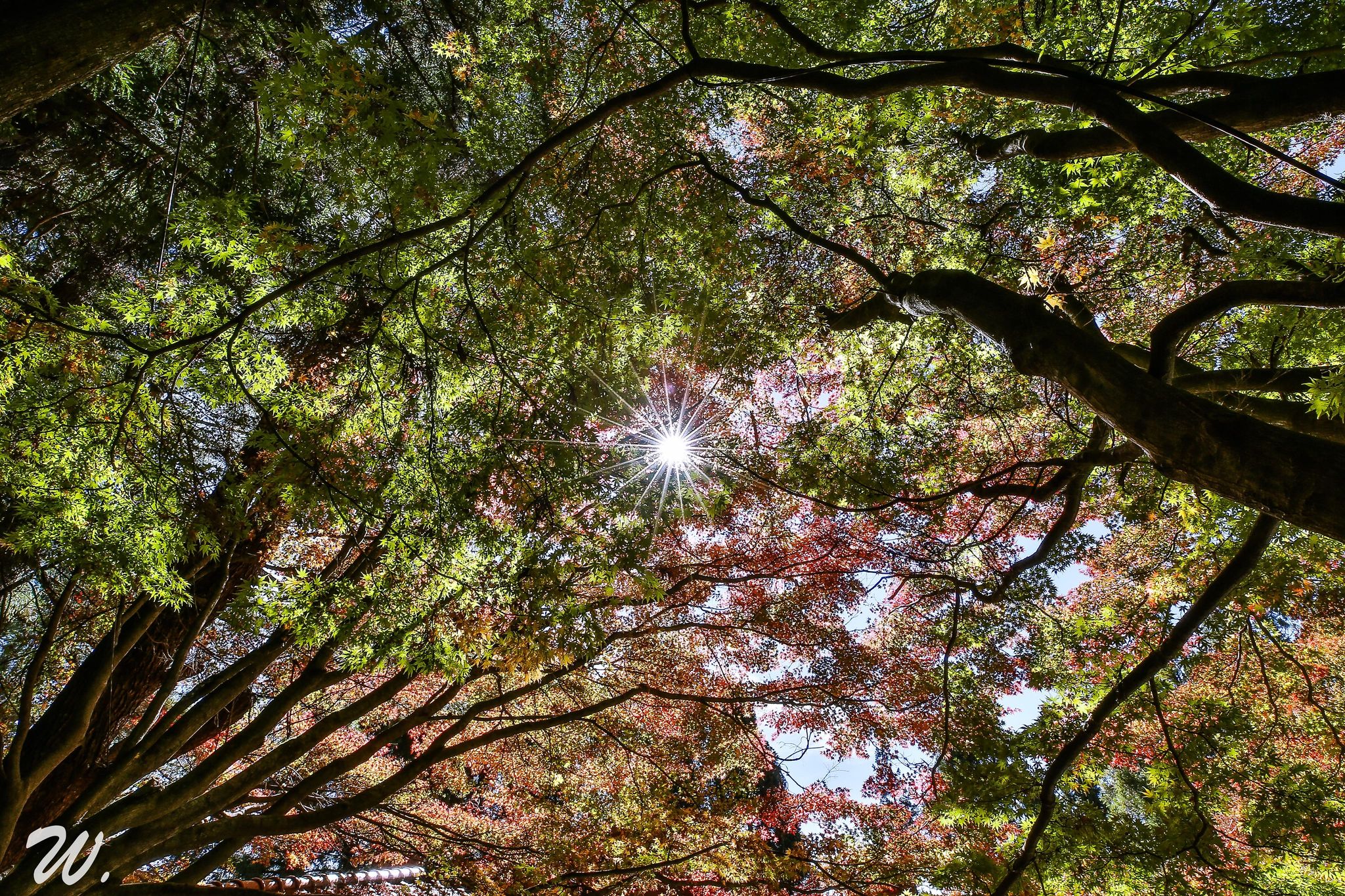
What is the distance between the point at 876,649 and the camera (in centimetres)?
725

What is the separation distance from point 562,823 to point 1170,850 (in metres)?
6.00

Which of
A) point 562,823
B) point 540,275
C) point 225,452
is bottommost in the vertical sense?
point 562,823

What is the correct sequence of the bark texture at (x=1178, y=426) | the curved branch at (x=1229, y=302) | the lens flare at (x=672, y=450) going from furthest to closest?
the lens flare at (x=672, y=450), the curved branch at (x=1229, y=302), the bark texture at (x=1178, y=426)

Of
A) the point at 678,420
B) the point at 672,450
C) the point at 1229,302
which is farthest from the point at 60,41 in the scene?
the point at 1229,302

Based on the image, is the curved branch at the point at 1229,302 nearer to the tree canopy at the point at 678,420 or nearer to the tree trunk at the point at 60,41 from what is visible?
the tree canopy at the point at 678,420

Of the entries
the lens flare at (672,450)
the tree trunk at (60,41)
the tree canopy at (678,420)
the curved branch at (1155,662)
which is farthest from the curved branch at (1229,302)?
the tree trunk at (60,41)

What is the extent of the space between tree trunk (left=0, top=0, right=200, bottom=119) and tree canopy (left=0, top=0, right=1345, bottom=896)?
2cm

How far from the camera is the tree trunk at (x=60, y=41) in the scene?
8.65 feet

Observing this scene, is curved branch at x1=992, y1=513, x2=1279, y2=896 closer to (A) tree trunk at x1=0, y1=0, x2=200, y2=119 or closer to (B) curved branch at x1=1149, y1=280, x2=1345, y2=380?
(B) curved branch at x1=1149, y1=280, x2=1345, y2=380

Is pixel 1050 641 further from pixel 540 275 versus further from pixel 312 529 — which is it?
pixel 312 529

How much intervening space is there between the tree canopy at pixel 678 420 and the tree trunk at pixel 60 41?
0.06 ft

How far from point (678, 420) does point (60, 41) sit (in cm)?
513

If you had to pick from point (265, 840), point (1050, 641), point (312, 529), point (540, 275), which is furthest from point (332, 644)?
point (1050, 641)

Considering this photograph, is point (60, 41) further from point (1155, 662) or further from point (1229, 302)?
point (1155, 662)
